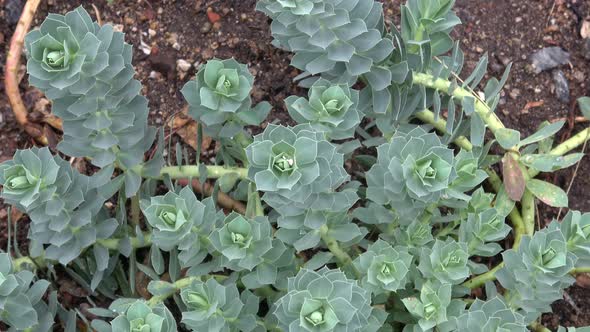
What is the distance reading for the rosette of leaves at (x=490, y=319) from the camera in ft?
6.63

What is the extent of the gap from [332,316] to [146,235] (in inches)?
37.7

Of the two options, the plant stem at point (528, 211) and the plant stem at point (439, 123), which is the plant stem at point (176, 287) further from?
the plant stem at point (528, 211)

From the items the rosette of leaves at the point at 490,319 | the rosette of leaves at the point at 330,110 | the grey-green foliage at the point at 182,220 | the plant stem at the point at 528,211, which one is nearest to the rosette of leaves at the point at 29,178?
the grey-green foliage at the point at 182,220

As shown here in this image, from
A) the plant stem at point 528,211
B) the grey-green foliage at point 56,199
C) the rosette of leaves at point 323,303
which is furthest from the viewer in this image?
the plant stem at point 528,211

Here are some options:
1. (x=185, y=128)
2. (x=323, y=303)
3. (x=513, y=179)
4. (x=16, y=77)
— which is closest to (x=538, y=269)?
(x=513, y=179)

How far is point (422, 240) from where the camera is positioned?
2373mm

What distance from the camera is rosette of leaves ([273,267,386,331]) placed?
Result: 1855 millimetres

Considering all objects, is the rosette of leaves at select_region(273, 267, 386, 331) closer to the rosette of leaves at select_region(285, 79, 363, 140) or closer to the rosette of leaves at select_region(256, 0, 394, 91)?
the rosette of leaves at select_region(285, 79, 363, 140)

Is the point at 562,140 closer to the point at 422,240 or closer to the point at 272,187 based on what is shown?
the point at 422,240

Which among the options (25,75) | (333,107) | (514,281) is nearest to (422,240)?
(514,281)

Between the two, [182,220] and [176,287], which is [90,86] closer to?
[182,220]

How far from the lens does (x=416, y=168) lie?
2064 millimetres

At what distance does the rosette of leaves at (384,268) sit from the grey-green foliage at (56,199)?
0.84 meters

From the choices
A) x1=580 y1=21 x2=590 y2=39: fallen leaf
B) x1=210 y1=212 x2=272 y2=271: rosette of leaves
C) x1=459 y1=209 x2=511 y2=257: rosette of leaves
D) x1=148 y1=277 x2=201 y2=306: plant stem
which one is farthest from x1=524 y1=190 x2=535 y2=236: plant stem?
x1=148 y1=277 x2=201 y2=306: plant stem
